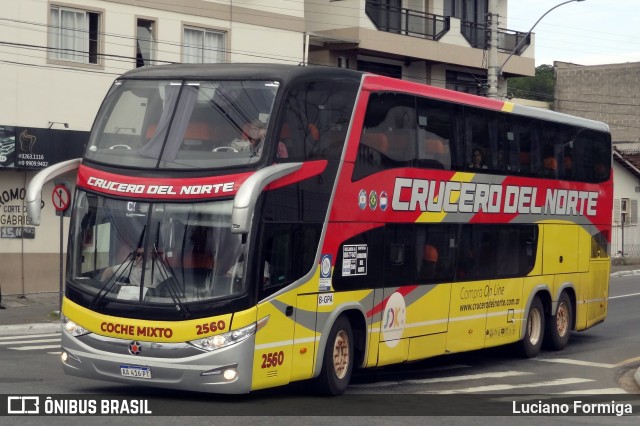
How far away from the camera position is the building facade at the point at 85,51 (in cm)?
2855

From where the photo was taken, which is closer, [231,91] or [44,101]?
[231,91]

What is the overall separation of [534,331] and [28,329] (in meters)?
10.3

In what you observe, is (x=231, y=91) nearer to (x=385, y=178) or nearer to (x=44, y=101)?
(x=385, y=178)

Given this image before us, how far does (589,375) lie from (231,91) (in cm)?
774

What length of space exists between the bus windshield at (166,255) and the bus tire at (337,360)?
201cm

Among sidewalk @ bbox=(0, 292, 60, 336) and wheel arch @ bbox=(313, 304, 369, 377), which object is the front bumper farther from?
sidewalk @ bbox=(0, 292, 60, 336)

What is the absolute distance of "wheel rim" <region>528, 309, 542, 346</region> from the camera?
1939cm

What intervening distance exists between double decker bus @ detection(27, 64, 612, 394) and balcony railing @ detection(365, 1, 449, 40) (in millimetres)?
22059

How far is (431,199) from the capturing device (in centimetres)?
1603

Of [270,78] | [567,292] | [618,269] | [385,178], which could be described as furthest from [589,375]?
[618,269]

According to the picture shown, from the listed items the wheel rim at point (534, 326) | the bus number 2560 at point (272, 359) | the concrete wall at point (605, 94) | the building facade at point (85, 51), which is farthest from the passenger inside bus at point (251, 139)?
the concrete wall at point (605, 94)

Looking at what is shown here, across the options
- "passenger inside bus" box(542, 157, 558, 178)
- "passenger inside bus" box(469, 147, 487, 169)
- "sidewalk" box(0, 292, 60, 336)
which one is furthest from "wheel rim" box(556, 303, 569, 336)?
"sidewalk" box(0, 292, 60, 336)

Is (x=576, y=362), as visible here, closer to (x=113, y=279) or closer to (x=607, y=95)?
(x=113, y=279)

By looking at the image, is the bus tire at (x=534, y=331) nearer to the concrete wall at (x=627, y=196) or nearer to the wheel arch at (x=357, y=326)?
the wheel arch at (x=357, y=326)
